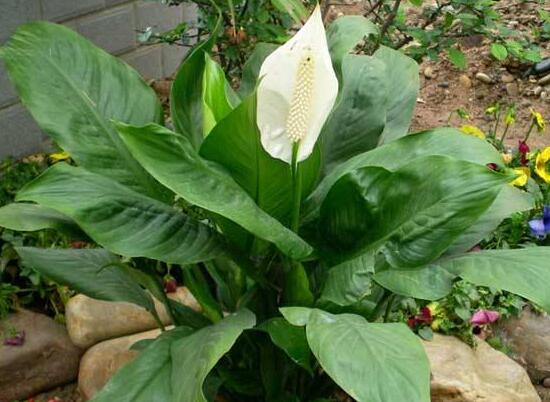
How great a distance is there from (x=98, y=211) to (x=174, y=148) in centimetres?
23

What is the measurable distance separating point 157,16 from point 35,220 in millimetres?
1953

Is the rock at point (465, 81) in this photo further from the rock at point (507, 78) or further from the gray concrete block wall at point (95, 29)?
the gray concrete block wall at point (95, 29)

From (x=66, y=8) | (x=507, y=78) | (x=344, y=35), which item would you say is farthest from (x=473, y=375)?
(x=507, y=78)

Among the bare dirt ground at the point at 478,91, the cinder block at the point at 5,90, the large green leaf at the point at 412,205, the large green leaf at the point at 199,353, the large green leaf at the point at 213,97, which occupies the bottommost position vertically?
the bare dirt ground at the point at 478,91

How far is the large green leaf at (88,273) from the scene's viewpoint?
1758mm

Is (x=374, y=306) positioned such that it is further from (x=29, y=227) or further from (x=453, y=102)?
(x=453, y=102)

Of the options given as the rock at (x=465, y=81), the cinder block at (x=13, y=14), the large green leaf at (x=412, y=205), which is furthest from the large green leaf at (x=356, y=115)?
the rock at (x=465, y=81)

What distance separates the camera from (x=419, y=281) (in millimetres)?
1486

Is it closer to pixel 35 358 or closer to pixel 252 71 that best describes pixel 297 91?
pixel 252 71

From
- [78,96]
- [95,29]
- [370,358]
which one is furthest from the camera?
[95,29]

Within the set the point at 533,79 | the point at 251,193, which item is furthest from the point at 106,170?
the point at 533,79

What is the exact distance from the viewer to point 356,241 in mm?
1610

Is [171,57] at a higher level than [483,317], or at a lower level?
higher

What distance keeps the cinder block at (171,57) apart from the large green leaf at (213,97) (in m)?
1.92
